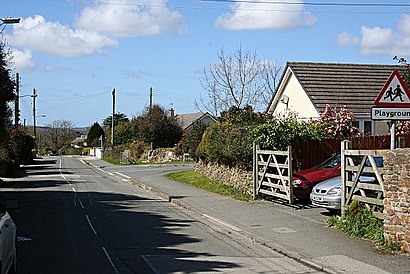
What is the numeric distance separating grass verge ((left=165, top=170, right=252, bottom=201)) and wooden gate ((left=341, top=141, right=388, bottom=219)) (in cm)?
706

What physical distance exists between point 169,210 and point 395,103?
10.2m

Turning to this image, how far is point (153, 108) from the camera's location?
71875 millimetres

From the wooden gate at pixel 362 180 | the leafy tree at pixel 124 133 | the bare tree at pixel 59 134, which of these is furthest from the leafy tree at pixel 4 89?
the bare tree at pixel 59 134

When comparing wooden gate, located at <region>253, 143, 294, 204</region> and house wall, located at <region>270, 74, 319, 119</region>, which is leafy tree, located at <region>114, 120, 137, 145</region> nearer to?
house wall, located at <region>270, 74, 319, 119</region>

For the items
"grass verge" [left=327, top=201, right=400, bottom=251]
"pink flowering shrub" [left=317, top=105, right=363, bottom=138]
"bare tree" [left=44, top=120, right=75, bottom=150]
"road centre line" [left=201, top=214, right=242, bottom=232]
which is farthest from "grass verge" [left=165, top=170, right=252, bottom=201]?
"bare tree" [left=44, top=120, right=75, bottom=150]

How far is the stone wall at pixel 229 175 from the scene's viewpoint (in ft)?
72.5

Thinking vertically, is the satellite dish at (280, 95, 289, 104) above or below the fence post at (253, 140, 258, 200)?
above

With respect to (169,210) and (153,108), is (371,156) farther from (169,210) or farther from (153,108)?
(153,108)

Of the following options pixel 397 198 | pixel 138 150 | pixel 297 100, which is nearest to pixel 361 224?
pixel 397 198

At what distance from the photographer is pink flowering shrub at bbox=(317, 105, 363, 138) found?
76.6 ft

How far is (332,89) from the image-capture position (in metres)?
32.0

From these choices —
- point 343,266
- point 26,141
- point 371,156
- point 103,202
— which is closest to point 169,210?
point 103,202

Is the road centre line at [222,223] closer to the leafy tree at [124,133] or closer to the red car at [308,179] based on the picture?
the red car at [308,179]

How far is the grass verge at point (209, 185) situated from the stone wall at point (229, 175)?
0.67ft
